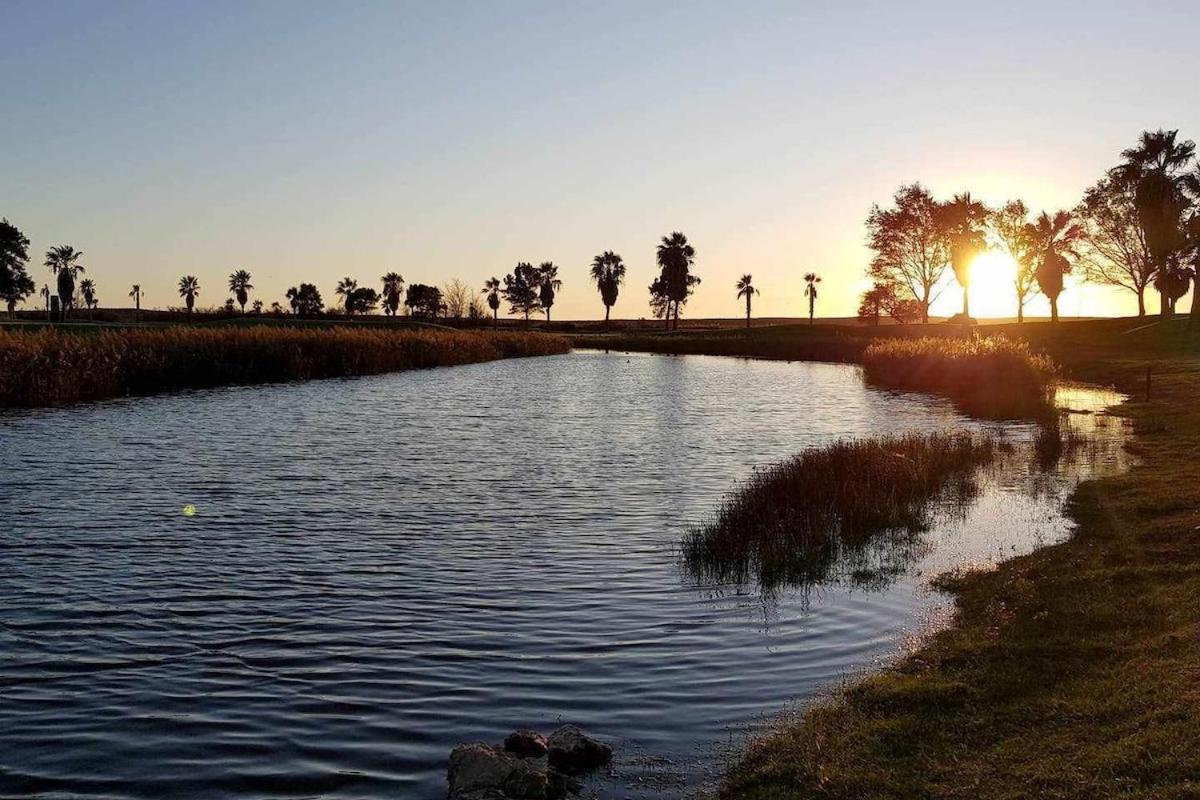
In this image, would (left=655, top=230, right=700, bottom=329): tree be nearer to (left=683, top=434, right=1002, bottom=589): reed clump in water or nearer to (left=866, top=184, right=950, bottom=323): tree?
(left=866, top=184, right=950, bottom=323): tree

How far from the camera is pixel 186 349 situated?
50.4 m

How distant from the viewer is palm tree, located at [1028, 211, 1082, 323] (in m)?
90.5

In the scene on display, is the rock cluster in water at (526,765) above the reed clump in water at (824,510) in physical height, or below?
below

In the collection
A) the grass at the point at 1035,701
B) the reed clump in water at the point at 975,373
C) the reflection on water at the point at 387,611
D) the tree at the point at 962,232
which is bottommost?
the reflection on water at the point at 387,611

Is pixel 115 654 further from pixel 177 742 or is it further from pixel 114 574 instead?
pixel 114 574

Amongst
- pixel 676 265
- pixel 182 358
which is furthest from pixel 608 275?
pixel 182 358

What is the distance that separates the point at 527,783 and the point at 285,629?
17.8ft

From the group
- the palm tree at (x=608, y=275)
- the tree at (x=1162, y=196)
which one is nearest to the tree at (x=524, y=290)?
the palm tree at (x=608, y=275)

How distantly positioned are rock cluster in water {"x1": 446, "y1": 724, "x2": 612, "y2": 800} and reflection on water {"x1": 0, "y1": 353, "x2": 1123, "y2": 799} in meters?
0.34

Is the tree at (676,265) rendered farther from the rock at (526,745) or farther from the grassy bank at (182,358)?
the rock at (526,745)

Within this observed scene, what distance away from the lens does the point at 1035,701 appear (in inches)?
321

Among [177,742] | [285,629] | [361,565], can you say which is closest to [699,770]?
[177,742]

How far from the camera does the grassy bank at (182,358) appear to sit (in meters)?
38.8

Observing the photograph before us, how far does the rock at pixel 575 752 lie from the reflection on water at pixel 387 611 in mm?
202
